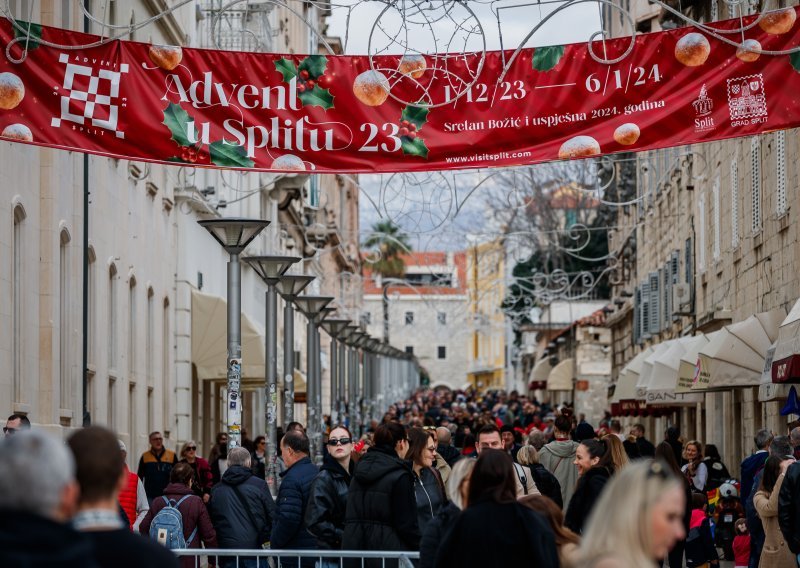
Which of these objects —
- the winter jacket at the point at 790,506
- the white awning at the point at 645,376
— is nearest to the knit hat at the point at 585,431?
the winter jacket at the point at 790,506

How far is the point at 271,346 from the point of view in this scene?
78.6ft

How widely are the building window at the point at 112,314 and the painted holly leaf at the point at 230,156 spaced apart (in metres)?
11.7

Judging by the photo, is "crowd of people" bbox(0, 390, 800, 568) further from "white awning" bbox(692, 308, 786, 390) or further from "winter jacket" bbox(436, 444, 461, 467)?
"white awning" bbox(692, 308, 786, 390)

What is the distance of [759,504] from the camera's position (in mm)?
14203

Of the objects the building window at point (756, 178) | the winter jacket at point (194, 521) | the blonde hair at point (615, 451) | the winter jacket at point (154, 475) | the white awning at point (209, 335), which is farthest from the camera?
the white awning at point (209, 335)

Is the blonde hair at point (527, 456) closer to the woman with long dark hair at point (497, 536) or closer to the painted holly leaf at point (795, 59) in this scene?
the painted holly leaf at point (795, 59)

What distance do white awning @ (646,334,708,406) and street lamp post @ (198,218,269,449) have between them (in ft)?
38.4

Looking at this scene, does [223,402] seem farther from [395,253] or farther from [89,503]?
[395,253]

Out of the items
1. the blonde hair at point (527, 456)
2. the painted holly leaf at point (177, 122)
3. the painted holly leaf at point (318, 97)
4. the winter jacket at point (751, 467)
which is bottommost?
the winter jacket at point (751, 467)

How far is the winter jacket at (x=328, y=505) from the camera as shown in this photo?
1134 cm

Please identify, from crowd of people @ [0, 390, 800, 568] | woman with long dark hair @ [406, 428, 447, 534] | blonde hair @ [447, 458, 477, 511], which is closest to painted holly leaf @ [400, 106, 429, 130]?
crowd of people @ [0, 390, 800, 568]

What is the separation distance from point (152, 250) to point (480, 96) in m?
16.4

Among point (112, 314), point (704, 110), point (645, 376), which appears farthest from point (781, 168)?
point (112, 314)

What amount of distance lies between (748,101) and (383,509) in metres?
5.16
